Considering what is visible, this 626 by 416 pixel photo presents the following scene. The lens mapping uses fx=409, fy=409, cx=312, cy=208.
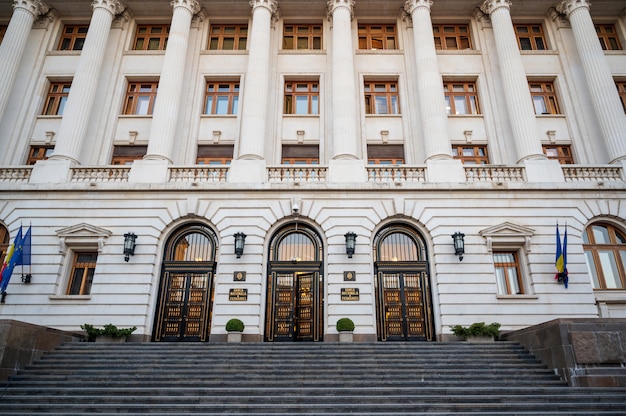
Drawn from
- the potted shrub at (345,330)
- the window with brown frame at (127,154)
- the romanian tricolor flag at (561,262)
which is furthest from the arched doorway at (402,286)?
the window with brown frame at (127,154)

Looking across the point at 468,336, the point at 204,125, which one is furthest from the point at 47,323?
the point at 468,336

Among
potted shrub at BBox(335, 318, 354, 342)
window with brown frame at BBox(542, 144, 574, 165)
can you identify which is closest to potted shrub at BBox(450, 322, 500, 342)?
potted shrub at BBox(335, 318, 354, 342)

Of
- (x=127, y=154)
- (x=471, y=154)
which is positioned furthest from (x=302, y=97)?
(x=127, y=154)

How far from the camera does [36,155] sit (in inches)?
797

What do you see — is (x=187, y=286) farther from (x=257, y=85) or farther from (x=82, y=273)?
(x=257, y=85)

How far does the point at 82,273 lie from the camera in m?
16.8

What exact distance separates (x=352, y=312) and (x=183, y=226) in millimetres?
8009

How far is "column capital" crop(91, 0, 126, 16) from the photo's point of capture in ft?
71.1

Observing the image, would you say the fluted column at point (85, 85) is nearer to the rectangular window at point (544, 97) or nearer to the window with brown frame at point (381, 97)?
the window with brown frame at point (381, 97)

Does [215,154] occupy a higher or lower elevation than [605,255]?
higher

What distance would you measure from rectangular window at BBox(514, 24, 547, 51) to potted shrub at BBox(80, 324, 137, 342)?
24.3 m

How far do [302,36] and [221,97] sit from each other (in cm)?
597

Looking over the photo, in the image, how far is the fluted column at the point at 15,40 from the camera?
2012cm

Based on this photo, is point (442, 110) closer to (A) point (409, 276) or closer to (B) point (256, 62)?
(A) point (409, 276)
